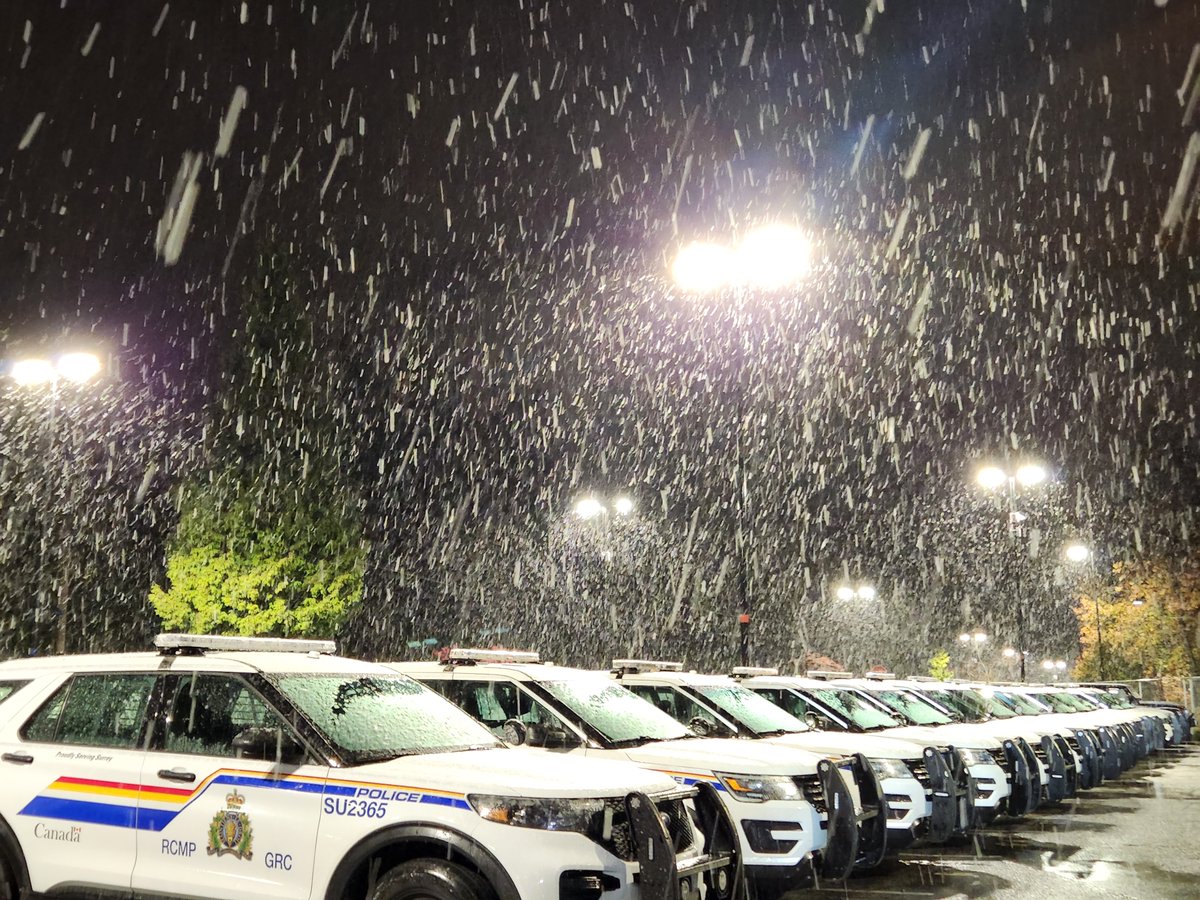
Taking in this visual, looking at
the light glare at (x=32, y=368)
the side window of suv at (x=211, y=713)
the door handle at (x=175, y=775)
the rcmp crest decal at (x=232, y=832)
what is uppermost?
the light glare at (x=32, y=368)

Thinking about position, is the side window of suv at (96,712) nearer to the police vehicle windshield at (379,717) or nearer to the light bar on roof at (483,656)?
the police vehicle windshield at (379,717)

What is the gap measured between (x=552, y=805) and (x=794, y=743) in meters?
4.65

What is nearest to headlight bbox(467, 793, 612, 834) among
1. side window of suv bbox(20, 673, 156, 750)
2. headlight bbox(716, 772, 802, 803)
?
side window of suv bbox(20, 673, 156, 750)

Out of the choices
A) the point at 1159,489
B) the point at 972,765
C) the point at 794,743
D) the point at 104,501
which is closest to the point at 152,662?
the point at 794,743

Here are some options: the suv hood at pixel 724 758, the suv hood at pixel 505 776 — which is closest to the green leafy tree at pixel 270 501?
the suv hood at pixel 724 758

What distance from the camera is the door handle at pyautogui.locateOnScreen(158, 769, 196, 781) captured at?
604 cm

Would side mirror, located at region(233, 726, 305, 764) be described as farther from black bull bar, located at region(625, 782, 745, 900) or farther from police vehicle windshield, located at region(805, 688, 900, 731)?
police vehicle windshield, located at region(805, 688, 900, 731)

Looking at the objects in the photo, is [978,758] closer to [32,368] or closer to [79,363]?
[79,363]

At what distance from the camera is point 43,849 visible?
6359 mm

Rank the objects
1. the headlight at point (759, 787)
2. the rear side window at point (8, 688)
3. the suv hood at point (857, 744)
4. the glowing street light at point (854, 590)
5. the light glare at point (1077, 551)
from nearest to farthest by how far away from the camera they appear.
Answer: the rear side window at point (8, 688), the headlight at point (759, 787), the suv hood at point (857, 744), the light glare at point (1077, 551), the glowing street light at point (854, 590)

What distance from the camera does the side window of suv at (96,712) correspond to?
6504 millimetres

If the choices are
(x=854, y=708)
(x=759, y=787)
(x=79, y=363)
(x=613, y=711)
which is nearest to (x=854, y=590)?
(x=854, y=708)

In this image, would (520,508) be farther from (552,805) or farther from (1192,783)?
(552,805)

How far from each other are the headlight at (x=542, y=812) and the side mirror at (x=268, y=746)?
111cm
